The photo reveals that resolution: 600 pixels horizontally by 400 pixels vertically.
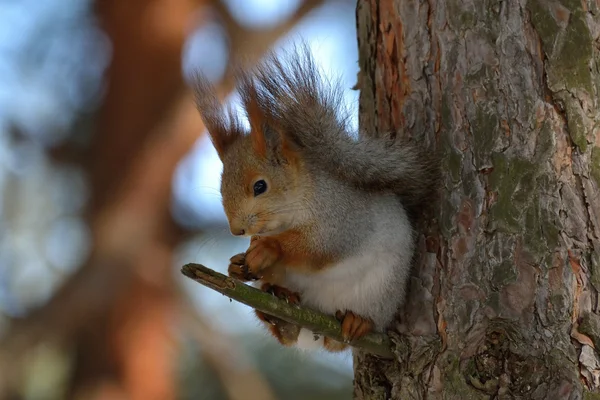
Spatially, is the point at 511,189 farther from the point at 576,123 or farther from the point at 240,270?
the point at 240,270

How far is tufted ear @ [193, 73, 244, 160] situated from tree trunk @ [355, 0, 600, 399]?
1.23 ft

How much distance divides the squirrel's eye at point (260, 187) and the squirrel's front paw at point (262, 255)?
0.29 feet

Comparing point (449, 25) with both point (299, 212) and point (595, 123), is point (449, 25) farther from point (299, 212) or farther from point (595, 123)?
point (299, 212)

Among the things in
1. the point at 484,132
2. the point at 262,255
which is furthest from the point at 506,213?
the point at 262,255

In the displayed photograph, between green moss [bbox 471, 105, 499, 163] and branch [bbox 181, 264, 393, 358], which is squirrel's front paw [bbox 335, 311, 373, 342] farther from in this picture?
green moss [bbox 471, 105, 499, 163]

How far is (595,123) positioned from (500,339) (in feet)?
1.31

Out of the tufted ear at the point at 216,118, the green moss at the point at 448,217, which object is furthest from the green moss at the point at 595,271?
the tufted ear at the point at 216,118

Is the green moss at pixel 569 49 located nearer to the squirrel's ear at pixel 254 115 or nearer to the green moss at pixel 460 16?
the green moss at pixel 460 16

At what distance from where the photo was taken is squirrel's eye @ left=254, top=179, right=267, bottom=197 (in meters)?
1.38

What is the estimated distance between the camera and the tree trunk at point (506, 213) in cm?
119

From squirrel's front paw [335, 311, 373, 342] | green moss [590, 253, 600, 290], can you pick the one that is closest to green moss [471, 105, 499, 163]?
green moss [590, 253, 600, 290]

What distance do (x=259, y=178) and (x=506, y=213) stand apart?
1.46 feet

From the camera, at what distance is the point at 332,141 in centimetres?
134

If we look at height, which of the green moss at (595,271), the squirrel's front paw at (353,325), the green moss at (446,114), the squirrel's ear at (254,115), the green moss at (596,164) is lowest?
the squirrel's front paw at (353,325)
